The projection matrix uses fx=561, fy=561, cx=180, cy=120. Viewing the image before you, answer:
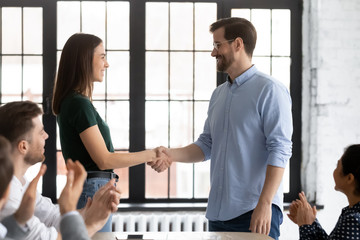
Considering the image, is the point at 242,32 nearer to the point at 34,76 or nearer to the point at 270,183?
the point at 270,183

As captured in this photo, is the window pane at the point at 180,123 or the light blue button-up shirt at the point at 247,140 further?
the window pane at the point at 180,123

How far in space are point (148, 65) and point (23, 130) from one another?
2567 mm

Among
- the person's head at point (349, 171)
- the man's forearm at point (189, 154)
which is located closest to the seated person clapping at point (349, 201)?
the person's head at point (349, 171)

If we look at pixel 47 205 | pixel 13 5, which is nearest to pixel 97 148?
pixel 47 205

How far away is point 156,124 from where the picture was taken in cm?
468

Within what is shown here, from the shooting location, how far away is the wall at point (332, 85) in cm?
454

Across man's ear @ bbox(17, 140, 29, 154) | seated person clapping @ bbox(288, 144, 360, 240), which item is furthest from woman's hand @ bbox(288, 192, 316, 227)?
man's ear @ bbox(17, 140, 29, 154)

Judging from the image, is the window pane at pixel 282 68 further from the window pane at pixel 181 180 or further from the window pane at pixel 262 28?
the window pane at pixel 181 180

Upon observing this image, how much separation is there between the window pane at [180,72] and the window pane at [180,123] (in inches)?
3.6

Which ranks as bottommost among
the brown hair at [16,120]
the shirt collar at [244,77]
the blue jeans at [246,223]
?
the blue jeans at [246,223]

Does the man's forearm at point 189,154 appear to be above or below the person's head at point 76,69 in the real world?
below

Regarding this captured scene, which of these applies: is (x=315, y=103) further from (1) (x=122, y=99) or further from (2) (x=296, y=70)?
(1) (x=122, y=99)

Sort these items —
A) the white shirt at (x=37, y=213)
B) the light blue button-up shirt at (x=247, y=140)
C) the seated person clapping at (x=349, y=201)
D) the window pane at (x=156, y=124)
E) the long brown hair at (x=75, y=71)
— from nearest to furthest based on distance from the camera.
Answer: the white shirt at (x=37, y=213) < the seated person clapping at (x=349, y=201) < the light blue button-up shirt at (x=247, y=140) < the long brown hair at (x=75, y=71) < the window pane at (x=156, y=124)

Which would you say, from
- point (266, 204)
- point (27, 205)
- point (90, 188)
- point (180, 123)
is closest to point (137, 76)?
point (180, 123)
